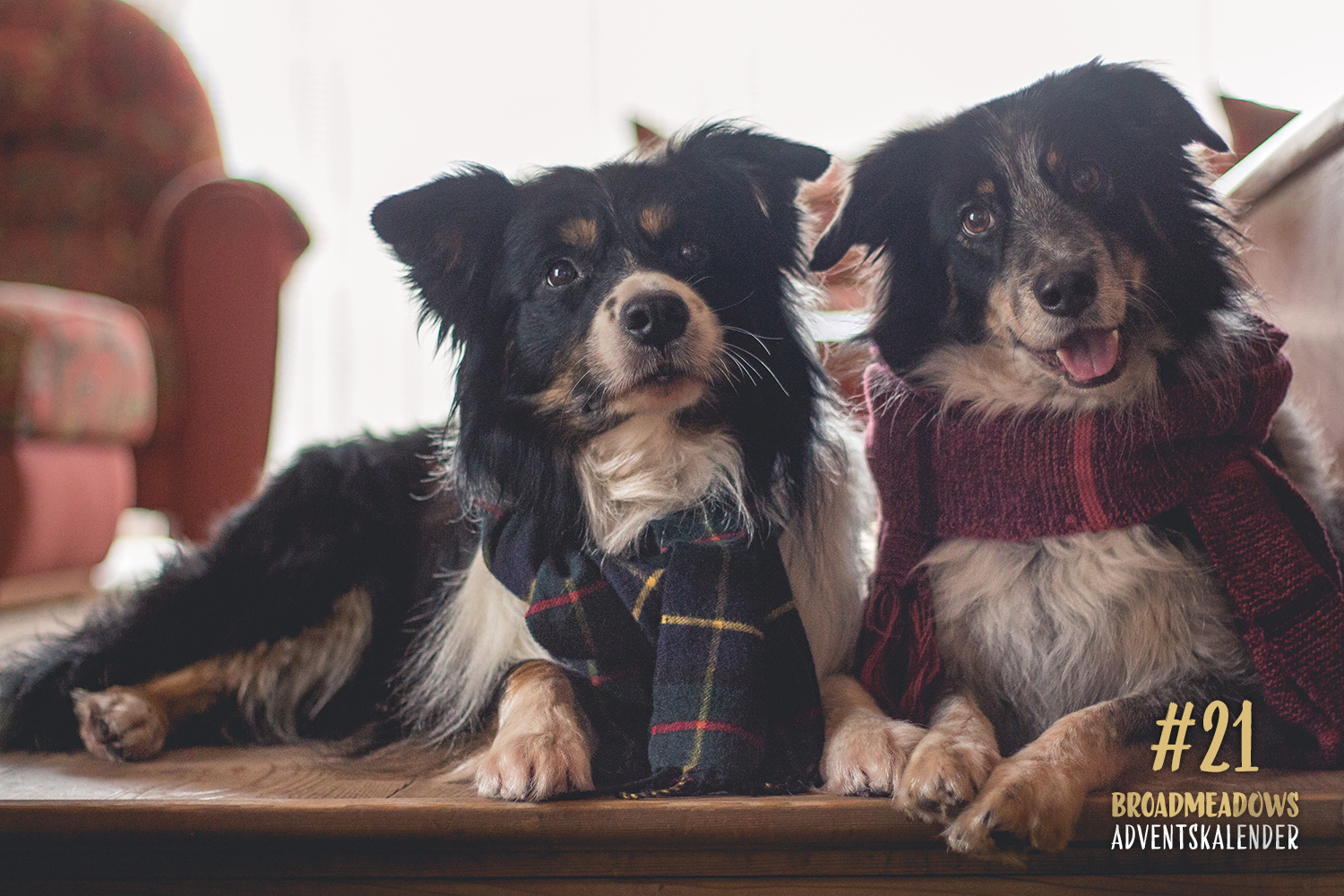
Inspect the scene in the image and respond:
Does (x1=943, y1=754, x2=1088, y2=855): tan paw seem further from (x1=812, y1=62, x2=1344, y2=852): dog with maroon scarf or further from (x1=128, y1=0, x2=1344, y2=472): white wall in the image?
(x1=128, y1=0, x2=1344, y2=472): white wall

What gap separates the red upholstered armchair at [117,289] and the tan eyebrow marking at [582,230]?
6.43 feet

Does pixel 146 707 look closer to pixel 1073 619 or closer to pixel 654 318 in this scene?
pixel 654 318

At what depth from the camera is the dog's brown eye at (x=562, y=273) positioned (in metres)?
1.58

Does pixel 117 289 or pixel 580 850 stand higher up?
pixel 117 289

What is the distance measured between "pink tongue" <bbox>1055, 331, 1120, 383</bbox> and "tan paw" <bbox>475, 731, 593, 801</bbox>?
905 millimetres

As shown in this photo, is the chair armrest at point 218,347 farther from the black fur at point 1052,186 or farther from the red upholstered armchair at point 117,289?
the black fur at point 1052,186

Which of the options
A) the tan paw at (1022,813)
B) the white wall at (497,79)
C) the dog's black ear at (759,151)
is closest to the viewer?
the tan paw at (1022,813)

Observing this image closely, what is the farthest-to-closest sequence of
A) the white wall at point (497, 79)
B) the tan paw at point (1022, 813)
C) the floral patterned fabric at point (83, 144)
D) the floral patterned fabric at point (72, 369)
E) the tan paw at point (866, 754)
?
the white wall at point (497, 79) < the floral patterned fabric at point (83, 144) < the floral patterned fabric at point (72, 369) < the tan paw at point (866, 754) < the tan paw at point (1022, 813)

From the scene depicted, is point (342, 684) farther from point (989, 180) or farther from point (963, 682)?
point (989, 180)

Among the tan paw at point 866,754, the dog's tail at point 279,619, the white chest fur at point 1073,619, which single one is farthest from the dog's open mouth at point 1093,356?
the dog's tail at point 279,619

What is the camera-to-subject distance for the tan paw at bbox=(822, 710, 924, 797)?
50.2 inches

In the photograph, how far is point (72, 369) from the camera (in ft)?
9.32

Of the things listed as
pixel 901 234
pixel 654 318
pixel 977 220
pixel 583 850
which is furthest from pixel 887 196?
pixel 583 850

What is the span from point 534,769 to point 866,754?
17.2 inches
